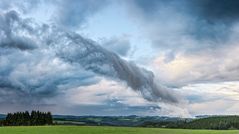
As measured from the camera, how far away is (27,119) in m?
176

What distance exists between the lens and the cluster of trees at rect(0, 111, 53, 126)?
175m

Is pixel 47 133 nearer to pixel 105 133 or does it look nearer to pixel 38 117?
pixel 105 133

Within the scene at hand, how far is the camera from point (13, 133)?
313 ft

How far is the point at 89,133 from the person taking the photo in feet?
319

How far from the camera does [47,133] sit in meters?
95.6

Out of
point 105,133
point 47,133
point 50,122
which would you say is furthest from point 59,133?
point 50,122

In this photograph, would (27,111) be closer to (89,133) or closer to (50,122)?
(50,122)

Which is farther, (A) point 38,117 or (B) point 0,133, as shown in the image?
(A) point 38,117

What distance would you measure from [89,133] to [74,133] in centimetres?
394

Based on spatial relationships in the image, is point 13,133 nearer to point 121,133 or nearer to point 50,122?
point 121,133

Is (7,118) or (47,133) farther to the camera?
(7,118)

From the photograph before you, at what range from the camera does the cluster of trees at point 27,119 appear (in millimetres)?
175000

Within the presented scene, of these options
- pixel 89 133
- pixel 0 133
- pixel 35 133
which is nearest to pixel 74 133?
pixel 89 133

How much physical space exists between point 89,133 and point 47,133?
1092 cm
